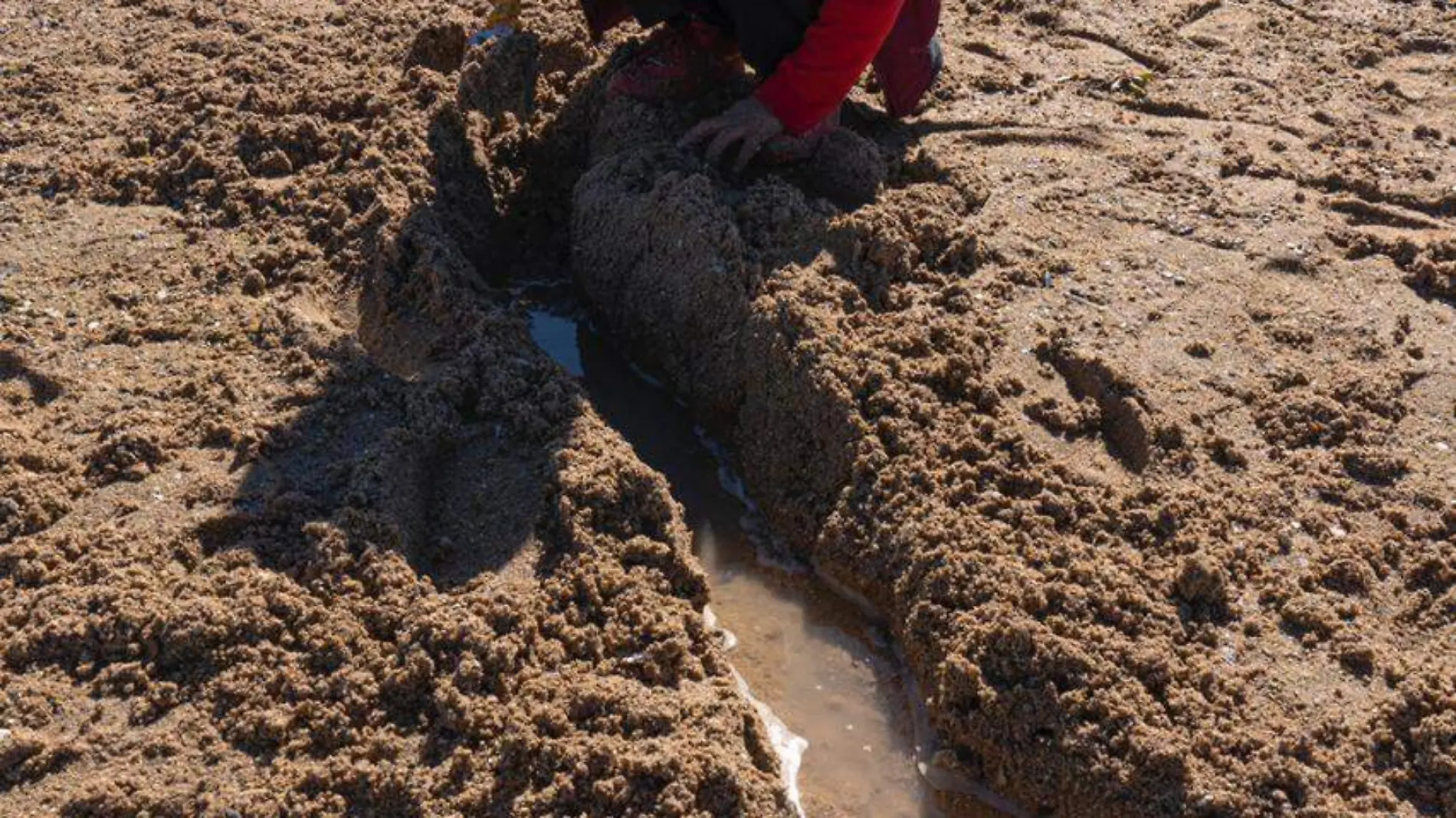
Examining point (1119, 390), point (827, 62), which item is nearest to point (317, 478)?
point (827, 62)

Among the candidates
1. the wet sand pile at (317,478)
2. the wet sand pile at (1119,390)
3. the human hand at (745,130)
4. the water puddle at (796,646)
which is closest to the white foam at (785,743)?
the water puddle at (796,646)

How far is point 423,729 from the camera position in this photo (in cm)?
251

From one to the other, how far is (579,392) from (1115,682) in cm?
134

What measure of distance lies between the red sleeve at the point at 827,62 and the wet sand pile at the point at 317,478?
0.74 metres

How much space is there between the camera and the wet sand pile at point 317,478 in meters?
2.46

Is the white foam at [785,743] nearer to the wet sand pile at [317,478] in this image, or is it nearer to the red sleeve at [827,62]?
the wet sand pile at [317,478]

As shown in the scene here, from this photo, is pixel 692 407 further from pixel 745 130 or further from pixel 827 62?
pixel 827 62

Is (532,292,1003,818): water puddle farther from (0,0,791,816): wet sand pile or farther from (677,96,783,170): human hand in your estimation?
(677,96,783,170): human hand

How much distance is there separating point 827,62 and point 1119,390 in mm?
1085

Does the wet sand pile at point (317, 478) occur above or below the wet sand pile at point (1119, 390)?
below

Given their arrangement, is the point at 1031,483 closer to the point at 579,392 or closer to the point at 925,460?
the point at 925,460

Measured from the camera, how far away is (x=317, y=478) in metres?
2.92

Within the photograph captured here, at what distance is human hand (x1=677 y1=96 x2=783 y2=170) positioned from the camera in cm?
360

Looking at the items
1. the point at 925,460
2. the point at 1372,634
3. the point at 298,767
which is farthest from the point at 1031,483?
the point at 298,767
